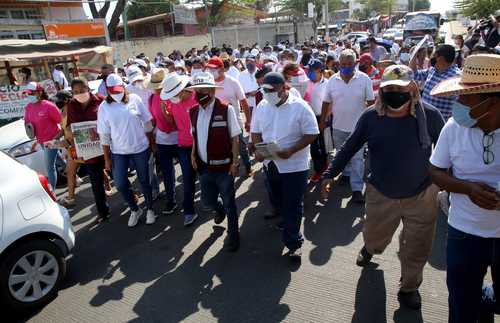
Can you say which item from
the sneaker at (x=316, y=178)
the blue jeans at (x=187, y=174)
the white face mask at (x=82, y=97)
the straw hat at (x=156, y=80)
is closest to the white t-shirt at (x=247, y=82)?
the sneaker at (x=316, y=178)

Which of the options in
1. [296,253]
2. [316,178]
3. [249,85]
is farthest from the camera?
[249,85]

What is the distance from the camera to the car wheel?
345 centimetres

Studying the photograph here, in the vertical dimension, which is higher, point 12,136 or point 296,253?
point 12,136

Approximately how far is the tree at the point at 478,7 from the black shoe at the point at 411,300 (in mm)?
15089

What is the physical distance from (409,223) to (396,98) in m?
0.95

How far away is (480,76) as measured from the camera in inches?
82.0

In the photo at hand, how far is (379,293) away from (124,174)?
10.7 ft

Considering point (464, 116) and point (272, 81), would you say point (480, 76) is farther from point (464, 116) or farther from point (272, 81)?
point (272, 81)

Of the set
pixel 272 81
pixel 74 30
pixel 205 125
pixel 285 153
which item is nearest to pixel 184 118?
pixel 205 125

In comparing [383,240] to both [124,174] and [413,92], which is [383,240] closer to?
[413,92]

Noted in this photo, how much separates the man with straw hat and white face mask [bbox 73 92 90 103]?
427 centimetres

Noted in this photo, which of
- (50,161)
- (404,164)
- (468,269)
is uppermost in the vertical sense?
(404,164)

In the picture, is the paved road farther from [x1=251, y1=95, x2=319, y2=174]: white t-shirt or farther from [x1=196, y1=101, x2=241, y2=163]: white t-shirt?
[x1=196, y1=101, x2=241, y2=163]: white t-shirt

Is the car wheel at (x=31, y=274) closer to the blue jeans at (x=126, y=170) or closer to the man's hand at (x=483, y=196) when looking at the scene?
the blue jeans at (x=126, y=170)
